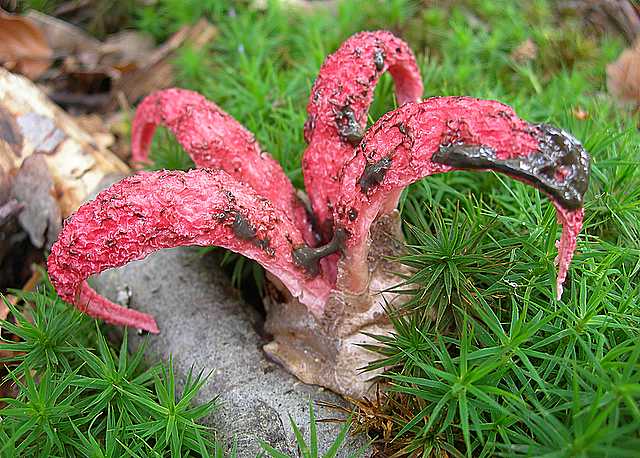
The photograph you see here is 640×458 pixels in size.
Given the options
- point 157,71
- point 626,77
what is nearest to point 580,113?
point 626,77

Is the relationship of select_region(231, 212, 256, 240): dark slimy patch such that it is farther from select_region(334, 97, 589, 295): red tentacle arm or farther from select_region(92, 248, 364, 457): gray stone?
select_region(92, 248, 364, 457): gray stone

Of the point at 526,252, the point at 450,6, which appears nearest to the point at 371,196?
→ the point at 526,252

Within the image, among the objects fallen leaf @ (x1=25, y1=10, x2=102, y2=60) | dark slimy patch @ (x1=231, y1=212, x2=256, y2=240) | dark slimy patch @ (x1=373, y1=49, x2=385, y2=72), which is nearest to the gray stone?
dark slimy patch @ (x1=231, y1=212, x2=256, y2=240)

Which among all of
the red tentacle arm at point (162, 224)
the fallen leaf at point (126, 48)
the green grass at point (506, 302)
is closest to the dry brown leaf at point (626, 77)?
the green grass at point (506, 302)

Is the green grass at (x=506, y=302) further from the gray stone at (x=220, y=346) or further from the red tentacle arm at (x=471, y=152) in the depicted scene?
the gray stone at (x=220, y=346)

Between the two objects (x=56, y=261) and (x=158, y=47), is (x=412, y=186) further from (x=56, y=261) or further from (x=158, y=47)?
(x=158, y=47)
